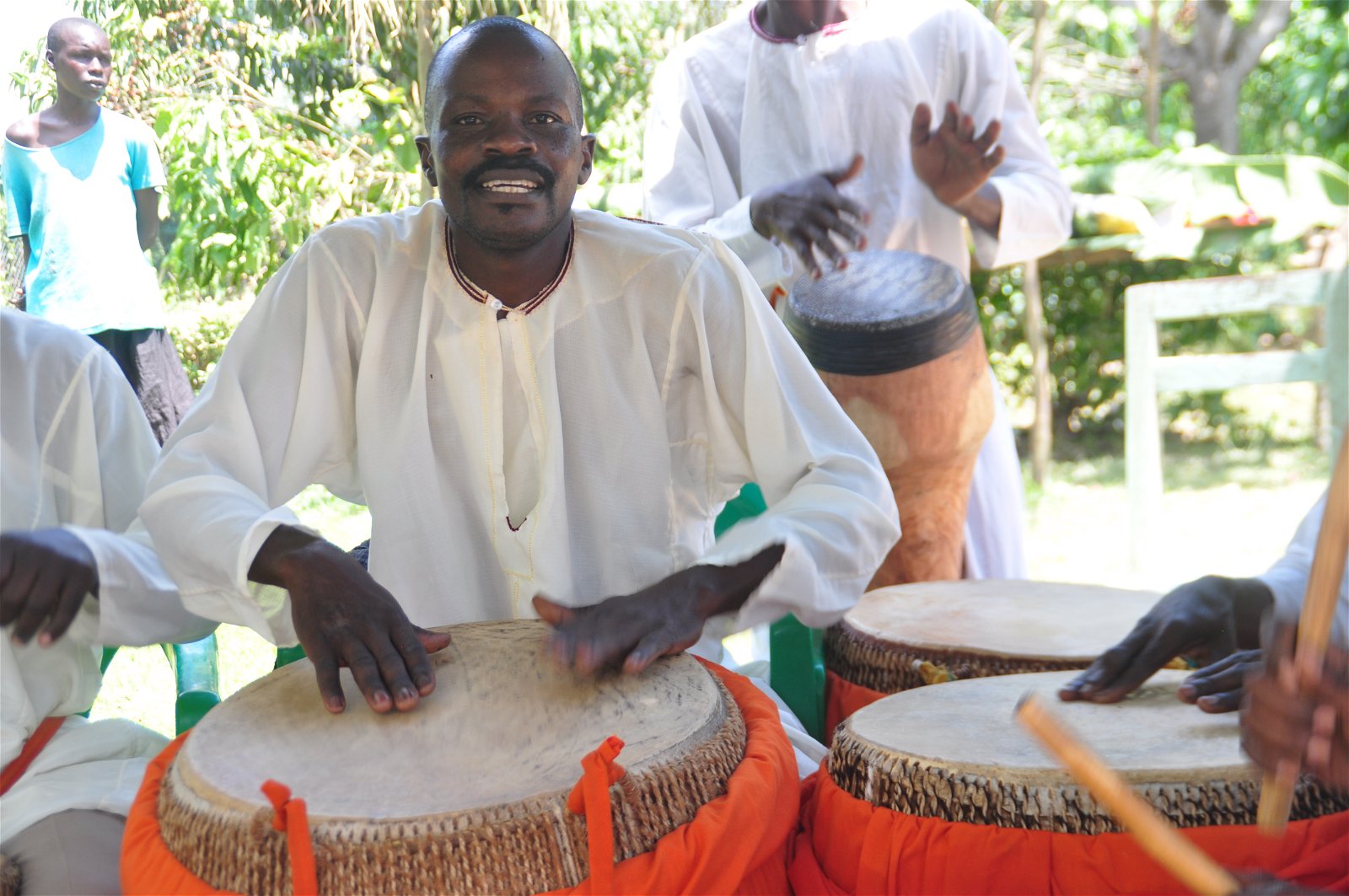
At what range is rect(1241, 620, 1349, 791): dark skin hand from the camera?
4.15 feet

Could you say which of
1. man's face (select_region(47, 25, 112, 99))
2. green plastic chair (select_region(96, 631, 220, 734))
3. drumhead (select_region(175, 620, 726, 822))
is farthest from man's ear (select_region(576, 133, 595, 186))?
man's face (select_region(47, 25, 112, 99))

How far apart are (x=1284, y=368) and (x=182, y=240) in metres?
4.16

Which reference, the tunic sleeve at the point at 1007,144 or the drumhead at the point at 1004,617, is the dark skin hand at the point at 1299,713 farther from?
the tunic sleeve at the point at 1007,144

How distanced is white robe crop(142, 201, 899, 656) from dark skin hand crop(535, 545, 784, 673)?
0.26 m

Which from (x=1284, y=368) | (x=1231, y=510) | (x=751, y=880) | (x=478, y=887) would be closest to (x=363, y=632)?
(x=478, y=887)

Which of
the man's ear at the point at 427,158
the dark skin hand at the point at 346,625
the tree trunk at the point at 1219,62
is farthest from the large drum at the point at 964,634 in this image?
the tree trunk at the point at 1219,62

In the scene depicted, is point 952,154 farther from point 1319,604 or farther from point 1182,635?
point 1319,604

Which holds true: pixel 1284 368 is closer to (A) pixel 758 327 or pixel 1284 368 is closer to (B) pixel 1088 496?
(B) pixel 1088 496

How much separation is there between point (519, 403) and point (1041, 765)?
96 centimetres

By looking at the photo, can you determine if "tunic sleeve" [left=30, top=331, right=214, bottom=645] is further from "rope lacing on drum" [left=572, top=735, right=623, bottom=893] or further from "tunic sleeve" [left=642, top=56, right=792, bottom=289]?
"tunic sleeve" [left=642, top=56, right=792, bottom=289]

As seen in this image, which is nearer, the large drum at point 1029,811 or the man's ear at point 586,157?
the large drum at point 1029,811

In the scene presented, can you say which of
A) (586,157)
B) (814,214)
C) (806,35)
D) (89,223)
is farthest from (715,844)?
(806,35)

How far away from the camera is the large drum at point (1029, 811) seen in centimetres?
143

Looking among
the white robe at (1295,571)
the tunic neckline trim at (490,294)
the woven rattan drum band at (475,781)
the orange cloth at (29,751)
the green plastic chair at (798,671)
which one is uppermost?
the tunic neckline trim at (490,294)
